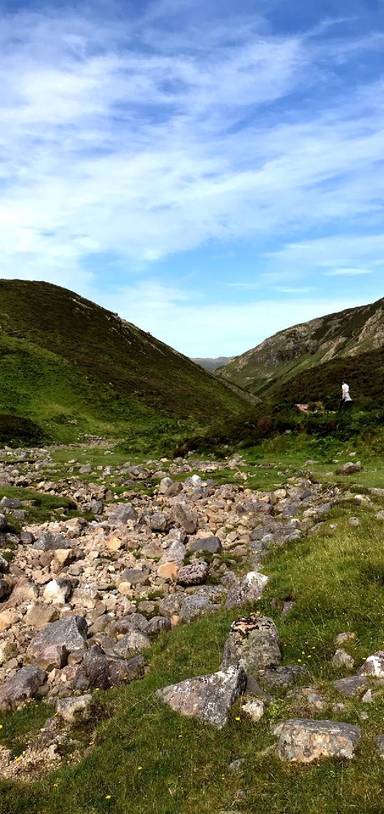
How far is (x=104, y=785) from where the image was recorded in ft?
26.2

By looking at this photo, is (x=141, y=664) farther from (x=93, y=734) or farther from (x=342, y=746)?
(x=342, y=746)

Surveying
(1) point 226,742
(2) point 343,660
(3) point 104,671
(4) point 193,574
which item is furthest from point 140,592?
(1) point 226,742

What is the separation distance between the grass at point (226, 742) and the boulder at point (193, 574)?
3049 mm

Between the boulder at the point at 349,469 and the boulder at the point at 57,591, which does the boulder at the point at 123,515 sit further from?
the boulder at the point at 349,469

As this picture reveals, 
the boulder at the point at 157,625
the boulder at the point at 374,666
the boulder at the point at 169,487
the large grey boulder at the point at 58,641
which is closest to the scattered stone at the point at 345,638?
the boulder at the point at 374,666

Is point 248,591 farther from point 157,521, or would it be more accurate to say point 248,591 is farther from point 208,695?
point 157,521

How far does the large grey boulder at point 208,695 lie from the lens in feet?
29.4

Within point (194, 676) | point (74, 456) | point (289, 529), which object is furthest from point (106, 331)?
point (194, 676)

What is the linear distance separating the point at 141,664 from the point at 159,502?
13985 mm

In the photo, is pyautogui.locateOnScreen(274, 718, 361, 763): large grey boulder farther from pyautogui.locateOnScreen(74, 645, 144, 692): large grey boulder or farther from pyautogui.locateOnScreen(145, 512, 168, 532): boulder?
pyautogui.locateOnScreen(145, 512, 168, 532): boulder

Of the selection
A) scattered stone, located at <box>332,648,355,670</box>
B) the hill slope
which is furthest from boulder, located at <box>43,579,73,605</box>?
the hill slope

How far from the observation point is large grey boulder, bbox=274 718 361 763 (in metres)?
7.37

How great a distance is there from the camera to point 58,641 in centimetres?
1294

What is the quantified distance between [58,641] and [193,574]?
15.8ft
